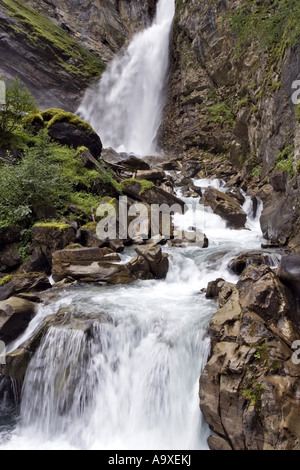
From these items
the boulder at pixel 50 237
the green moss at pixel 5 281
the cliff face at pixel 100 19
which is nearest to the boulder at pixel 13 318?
the green moss at pixel 5 281

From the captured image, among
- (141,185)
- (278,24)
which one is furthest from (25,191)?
(278,24)

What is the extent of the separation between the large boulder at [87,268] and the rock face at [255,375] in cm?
388

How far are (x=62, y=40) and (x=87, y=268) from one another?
104ft

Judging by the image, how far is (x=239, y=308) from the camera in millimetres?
5074

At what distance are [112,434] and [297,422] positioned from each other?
2982 mm

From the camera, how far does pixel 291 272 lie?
207 inches

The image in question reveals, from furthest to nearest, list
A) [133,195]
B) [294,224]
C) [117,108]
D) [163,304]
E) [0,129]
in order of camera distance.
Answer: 1. [117,108]
2. [133,195]
3. [0,129]
4. [294,224]
5. [163,304]

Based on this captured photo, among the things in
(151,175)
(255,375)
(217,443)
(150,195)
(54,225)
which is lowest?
(217,443)

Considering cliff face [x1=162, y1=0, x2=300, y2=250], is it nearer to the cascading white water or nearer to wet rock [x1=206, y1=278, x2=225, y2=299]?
the cascading white water

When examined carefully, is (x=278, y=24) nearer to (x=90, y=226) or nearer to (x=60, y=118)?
(x=90, y=226)

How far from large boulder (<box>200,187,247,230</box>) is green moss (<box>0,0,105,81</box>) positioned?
23.8m

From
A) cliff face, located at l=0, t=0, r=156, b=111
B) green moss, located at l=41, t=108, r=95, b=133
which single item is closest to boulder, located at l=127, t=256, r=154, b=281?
green moss, located at l=41, t=108, r=95, b=133
